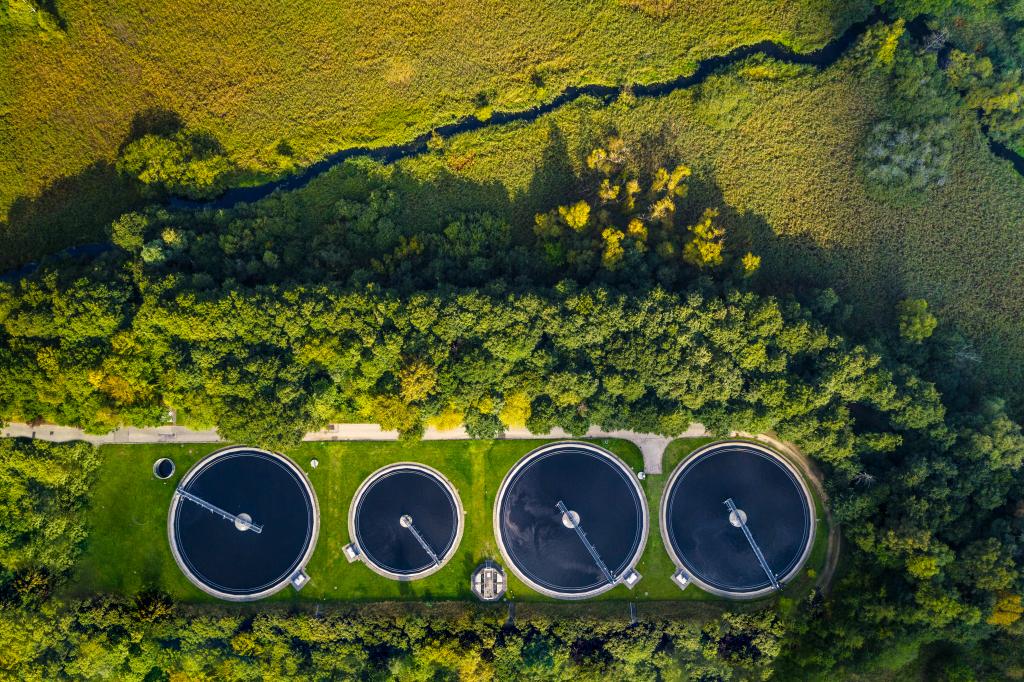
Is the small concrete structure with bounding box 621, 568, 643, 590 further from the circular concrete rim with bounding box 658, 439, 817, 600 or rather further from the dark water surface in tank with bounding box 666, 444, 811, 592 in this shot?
the dark water surface in tank with bounding box 666, 444, 811, 592

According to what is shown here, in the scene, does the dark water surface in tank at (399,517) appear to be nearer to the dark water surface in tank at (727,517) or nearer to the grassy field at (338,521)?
the grassy field at (338,521)

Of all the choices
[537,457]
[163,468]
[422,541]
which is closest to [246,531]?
[163,468]

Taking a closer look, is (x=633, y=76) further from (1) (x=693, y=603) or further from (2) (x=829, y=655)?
(2) (x=829, y=655)

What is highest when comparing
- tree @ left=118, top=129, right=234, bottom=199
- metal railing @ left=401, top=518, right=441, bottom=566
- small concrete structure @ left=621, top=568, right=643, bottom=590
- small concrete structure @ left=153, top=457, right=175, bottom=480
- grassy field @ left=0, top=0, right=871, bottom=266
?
grassy field @ left=0, top=0, right=871, bottom=266

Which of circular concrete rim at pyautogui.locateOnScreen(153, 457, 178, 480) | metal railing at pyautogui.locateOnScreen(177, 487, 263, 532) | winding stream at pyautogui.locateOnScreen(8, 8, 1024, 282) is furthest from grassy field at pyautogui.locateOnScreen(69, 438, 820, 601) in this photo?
winding stream at pyautogui.locateOnScreen(8, 8, 1024, 282)

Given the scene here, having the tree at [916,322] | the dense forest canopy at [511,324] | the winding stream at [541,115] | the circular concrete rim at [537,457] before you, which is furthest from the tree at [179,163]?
the tree at [916,322]

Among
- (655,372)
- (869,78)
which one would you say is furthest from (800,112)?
(655,372)

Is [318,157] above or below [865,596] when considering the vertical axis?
above
